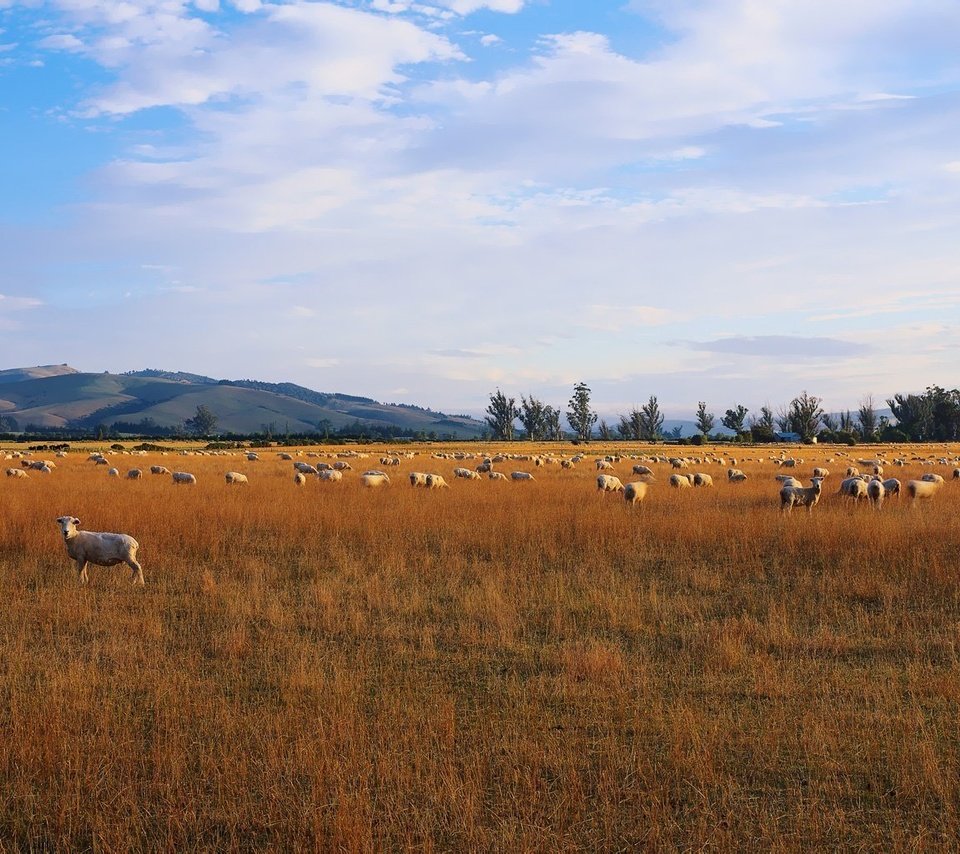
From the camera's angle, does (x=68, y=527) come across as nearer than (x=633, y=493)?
Yes

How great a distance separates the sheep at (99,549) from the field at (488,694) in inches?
12.5

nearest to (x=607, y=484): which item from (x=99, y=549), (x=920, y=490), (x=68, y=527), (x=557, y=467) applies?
(x=920, y=490)

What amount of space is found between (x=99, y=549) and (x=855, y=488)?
18668mm

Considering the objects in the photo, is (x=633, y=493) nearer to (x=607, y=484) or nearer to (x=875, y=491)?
(x=607, y=484)

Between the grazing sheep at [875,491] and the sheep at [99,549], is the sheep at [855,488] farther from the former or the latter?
the sheep at [99,549]

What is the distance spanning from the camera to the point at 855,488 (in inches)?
827

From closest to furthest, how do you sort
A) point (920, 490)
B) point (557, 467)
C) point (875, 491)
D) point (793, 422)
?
point (875, 491) < point (920, 490) < point (557, 467) < point (793, 422)

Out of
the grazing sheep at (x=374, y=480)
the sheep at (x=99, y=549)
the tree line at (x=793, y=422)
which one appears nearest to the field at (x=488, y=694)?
the sheep at (x=99, y=549)

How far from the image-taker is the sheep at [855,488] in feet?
68.4

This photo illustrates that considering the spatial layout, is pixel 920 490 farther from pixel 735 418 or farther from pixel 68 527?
pixel 735 418

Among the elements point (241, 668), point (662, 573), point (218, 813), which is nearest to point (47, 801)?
point (218, 813)

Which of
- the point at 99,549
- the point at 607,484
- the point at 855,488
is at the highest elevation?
the point at 855,488

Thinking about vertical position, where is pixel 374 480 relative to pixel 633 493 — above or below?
below

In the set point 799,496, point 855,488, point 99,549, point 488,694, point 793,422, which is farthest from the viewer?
point 793,422
